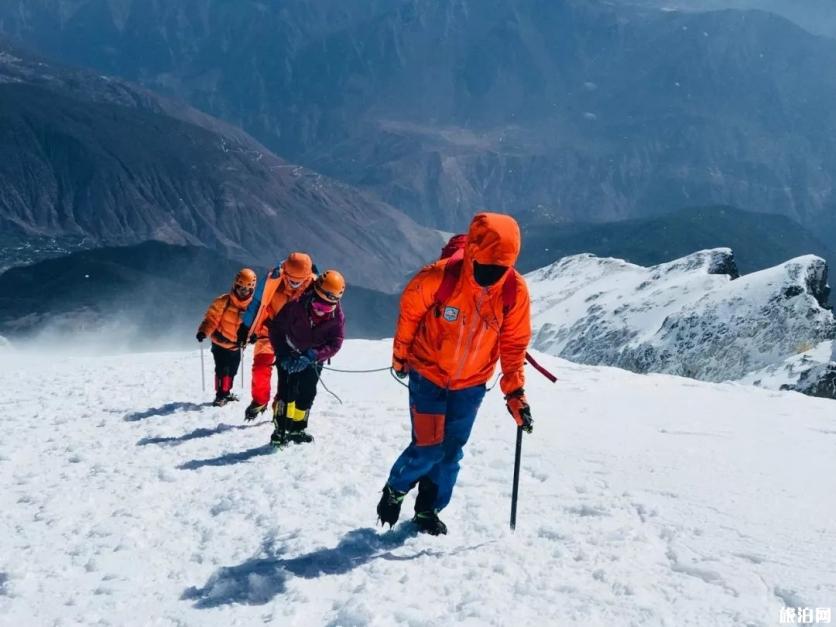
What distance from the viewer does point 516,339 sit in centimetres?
599

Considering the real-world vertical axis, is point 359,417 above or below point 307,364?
below

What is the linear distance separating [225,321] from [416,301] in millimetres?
6474

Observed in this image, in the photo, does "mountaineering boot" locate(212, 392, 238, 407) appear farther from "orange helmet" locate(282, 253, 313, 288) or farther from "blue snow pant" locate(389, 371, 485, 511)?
"blue snow pant" locate(389, 371, 485, 511)

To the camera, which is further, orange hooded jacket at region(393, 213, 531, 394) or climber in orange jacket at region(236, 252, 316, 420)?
climber in orange jacket at region(236, 252, 316, 420)

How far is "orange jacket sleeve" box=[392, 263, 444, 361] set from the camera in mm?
5684

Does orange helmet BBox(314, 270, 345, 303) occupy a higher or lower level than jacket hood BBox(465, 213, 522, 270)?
lower

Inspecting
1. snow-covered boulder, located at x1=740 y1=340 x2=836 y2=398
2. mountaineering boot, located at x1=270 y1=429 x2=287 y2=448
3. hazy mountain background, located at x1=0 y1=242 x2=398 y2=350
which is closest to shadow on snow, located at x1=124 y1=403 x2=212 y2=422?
mountaineering boot, located at x1=270 y1=429 x2=287 y2=448

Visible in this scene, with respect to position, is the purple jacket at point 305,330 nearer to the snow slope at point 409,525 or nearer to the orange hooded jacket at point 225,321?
the snow slope at point 409,525

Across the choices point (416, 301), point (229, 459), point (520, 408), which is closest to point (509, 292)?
point (416, 301)

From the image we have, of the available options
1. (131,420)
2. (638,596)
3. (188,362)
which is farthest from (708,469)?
(188,362)

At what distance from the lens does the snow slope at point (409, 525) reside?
16.7ft

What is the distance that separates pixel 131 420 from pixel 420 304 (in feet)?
22.3

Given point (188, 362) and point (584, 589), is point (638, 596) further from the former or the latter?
point (188, 362)

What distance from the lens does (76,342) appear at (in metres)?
121
